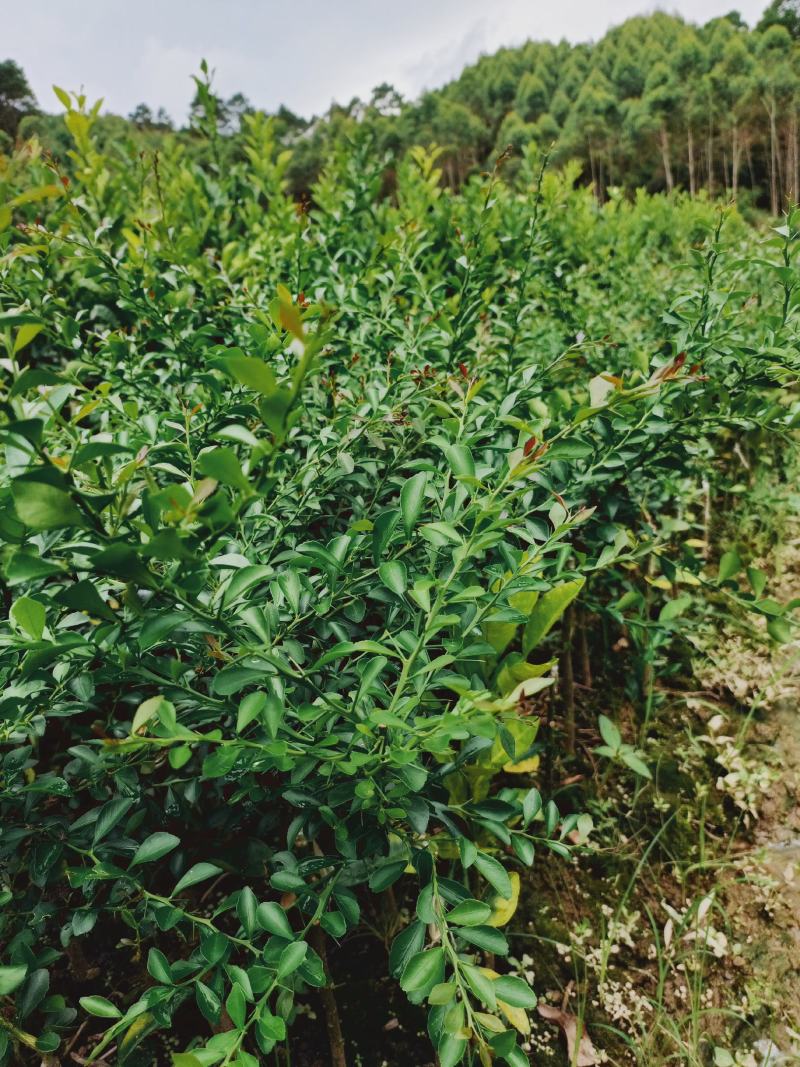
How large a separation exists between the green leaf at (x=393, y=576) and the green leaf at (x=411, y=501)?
0.06 meters

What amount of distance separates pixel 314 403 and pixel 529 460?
67cm

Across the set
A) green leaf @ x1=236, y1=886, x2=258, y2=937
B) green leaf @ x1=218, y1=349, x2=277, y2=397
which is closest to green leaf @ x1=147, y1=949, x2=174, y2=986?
green leaf @ x1=236, y1=886, x2=258, y2=937

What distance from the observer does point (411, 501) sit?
88 cm

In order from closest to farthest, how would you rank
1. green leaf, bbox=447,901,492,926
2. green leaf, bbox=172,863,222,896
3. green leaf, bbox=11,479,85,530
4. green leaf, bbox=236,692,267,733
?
1. green leaf, bbox=11,479,85,530
2. green leaf, bbox=236,692,267,733
3. green leaf, bbox=447,901,492,926
4. green leaf, bbox=172,863,222,896

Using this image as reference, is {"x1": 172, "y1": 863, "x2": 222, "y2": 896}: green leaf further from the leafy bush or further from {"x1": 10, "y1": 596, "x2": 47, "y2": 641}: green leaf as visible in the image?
{"x1": 10, "y1": 596, "x2": 47, "y2": 641}: green leaf

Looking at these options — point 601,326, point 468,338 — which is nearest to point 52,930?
point 468,338

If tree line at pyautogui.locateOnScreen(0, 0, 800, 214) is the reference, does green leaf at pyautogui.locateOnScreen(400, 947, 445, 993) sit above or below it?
below

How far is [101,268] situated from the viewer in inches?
54.6

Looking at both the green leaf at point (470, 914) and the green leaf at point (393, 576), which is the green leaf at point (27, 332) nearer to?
the green leaf at point (393, 576)

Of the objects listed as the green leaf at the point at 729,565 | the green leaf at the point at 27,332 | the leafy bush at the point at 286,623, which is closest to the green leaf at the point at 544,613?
the leafy bush at the point at 286,623

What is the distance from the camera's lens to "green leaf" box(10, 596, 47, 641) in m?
0.71

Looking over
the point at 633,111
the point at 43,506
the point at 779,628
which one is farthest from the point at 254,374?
the point at 633,111

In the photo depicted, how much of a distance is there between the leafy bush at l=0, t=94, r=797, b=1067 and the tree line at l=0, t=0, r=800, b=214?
16.5 m

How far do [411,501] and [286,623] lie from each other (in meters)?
0.28
